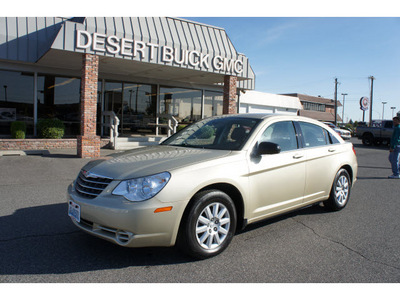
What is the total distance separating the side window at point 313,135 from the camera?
5.12m

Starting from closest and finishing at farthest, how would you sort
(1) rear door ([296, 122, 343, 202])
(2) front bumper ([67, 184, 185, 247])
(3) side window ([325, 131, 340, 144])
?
(2) front bumper ([67, 184, 185, 247]) < (1) rear door ([296, 122, 343, 202]) < (3) side window ([325, 131, 340, 144])

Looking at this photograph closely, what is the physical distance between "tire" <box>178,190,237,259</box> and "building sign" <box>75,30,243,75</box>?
8.64 metres

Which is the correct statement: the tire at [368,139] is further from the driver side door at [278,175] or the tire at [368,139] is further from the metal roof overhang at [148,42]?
the driver side door at [278,175]

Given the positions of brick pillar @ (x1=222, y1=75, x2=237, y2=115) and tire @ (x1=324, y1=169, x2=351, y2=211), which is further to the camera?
brick pillar @ (x1=222, y1=75, x2=237, y2=115)

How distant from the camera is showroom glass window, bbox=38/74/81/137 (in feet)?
48.0

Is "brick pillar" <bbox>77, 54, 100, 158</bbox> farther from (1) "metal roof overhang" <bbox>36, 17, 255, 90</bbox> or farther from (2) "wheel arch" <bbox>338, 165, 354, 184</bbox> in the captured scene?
(2) "wheel arch" <bbox>338, 165, 354, 184</bbox>

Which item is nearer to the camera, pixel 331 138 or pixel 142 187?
pixel 142 187

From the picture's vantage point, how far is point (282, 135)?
4781 mm

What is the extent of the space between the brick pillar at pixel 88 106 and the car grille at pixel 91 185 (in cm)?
769

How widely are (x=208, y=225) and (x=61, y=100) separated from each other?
1349cm

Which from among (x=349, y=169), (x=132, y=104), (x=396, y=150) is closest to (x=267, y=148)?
(x=349, y=169)

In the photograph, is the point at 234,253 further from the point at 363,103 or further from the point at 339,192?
the point at 363,103

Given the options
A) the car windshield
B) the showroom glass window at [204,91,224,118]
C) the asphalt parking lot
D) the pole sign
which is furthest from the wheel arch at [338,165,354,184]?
the pole sign

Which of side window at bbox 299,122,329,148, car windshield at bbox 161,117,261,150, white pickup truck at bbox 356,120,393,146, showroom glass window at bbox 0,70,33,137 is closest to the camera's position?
car windshield at bbox 161,117,261,150
